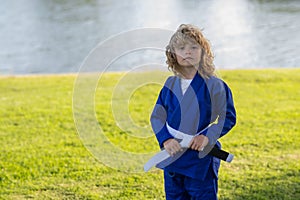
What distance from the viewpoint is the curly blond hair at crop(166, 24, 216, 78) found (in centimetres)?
208

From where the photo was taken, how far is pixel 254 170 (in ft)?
11.7

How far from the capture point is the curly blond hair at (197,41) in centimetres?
208

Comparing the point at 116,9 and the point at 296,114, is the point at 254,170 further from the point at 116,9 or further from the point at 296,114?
the point at 116,9

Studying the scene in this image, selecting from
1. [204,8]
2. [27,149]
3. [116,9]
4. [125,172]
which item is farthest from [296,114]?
[116,9]

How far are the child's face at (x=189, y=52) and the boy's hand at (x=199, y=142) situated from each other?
295mm

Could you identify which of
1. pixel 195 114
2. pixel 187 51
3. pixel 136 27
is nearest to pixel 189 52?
pixel 187 51

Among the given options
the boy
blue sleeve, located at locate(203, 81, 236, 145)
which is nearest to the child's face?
the boy

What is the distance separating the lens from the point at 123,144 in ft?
13.8

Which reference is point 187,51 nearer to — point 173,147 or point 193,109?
point 193,109

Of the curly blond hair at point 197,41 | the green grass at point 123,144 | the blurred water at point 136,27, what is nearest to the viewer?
the curly blond hair at point 197,41

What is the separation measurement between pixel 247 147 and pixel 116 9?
897cm

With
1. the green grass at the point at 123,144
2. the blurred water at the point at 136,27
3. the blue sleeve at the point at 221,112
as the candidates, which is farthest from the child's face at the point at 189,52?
the blurred water at the point at 136,27

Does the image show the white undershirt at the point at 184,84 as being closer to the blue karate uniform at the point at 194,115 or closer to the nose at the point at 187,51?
the blue karate uniform at the point at 194,115

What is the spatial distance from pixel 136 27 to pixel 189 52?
26.1 ft
